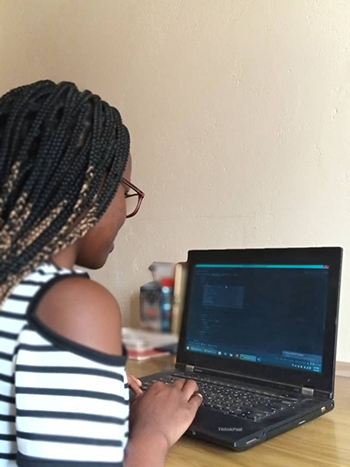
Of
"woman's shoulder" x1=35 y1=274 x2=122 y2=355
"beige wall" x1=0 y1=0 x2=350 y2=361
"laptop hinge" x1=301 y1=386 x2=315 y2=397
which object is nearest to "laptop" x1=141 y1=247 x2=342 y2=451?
"laptop hinge" x1=301 y1=386 x2=315 y2=397

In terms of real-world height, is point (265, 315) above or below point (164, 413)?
above

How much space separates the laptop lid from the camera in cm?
95

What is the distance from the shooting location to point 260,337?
1.03m

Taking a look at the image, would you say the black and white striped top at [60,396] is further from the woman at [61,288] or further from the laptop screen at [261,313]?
the laptop screen at [261,313]

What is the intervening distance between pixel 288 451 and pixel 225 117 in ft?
2.65

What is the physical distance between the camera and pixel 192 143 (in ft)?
4.52

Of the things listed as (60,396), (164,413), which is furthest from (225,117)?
(60,396)

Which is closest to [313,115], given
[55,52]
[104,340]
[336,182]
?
[336,182]

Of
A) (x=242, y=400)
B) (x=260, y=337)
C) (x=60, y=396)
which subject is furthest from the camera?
(x=260, y=337)

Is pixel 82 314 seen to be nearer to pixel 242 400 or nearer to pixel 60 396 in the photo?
pixel 60 396

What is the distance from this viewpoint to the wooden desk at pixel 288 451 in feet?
2.30

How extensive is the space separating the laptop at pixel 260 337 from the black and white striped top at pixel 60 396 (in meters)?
0.26

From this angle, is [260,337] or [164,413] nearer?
[164,413]

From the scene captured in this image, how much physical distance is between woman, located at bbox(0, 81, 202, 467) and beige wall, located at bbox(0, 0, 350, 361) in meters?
0.63
